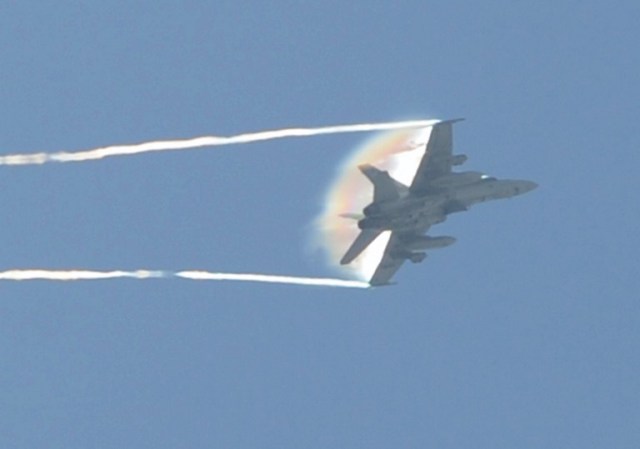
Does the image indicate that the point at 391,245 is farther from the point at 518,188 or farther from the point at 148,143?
the point at 148,143

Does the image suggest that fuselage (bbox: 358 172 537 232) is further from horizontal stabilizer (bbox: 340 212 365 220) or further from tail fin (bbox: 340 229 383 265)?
horizontal stabilizer (bbox: 340 212 365 220)

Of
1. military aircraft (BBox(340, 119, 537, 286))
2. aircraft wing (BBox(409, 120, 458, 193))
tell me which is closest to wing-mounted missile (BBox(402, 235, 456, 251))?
military aircraft (BBox(340, 119, 537, 286))

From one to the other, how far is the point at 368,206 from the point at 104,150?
11.4m

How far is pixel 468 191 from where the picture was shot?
58.9 metres

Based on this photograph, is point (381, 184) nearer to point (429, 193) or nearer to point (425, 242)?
point (429, 193)

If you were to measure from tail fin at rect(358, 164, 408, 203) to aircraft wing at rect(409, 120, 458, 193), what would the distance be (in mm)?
1530

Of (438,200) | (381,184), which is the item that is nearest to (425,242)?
(438,200)

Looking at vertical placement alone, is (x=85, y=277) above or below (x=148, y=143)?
below

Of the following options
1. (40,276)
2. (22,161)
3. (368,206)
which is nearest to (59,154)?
(22,161)

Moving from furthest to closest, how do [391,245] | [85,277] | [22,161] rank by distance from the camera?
[391,245], [85,277], [22,161]

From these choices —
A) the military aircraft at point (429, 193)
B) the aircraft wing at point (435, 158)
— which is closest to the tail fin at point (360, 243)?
the military aircraft at point (429, 193)

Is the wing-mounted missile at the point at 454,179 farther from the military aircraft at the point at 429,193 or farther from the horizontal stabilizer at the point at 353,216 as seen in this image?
the horizontal stabilizer at the point at 353,216

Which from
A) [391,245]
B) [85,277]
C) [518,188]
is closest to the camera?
[85,277]

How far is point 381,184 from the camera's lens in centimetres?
5684
